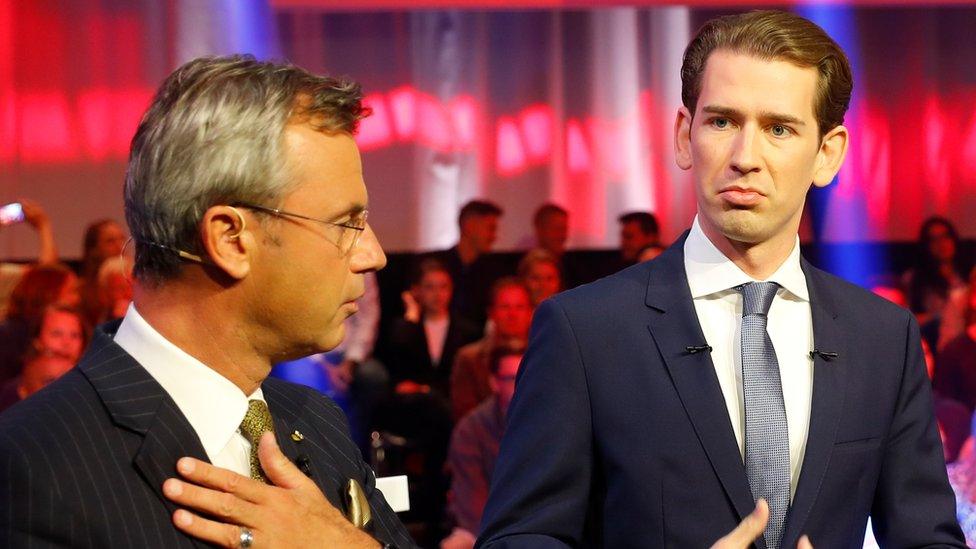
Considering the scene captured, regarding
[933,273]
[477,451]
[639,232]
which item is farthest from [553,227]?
[477,451]

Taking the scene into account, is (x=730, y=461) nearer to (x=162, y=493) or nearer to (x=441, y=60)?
(x=162, y=493)

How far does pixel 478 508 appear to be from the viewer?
5.16 metres

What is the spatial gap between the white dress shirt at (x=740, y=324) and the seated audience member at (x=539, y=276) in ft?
13.6

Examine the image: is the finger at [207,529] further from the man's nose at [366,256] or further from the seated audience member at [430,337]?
the seated audience member at [430,337]

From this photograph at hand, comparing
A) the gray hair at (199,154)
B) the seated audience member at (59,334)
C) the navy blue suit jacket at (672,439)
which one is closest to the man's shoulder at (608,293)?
the navy blue suit jacket at (672,439)

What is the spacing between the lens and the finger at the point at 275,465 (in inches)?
66.1

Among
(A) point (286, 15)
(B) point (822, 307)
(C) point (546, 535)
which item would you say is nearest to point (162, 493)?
(C) point (546, 535)

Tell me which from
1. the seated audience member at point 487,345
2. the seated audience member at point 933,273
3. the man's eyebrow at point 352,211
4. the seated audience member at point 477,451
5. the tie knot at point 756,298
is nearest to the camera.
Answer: the man's eyebrow at point 352,211

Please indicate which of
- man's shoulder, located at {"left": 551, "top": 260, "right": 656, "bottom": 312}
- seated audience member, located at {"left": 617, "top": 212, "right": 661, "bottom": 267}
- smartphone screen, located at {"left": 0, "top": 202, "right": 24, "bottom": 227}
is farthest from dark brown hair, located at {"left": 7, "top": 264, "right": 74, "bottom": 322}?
man's shoulder, located at {"left": 551, "top": 260, "right": 656, "bottom": 312}

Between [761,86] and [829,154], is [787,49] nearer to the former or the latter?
[761,86]

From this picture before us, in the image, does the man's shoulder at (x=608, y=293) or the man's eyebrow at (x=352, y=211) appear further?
the man's shoulder at (x=608, y=293)

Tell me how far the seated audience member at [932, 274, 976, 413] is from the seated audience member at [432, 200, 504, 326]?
249 centimetres

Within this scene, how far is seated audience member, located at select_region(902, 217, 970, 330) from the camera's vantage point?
24.4ft

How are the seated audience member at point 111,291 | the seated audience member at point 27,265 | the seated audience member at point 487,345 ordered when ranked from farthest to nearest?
the seated audience member at point 27,265 < the seated audience member at point 111,291 < the seated audience member at point 487,345
